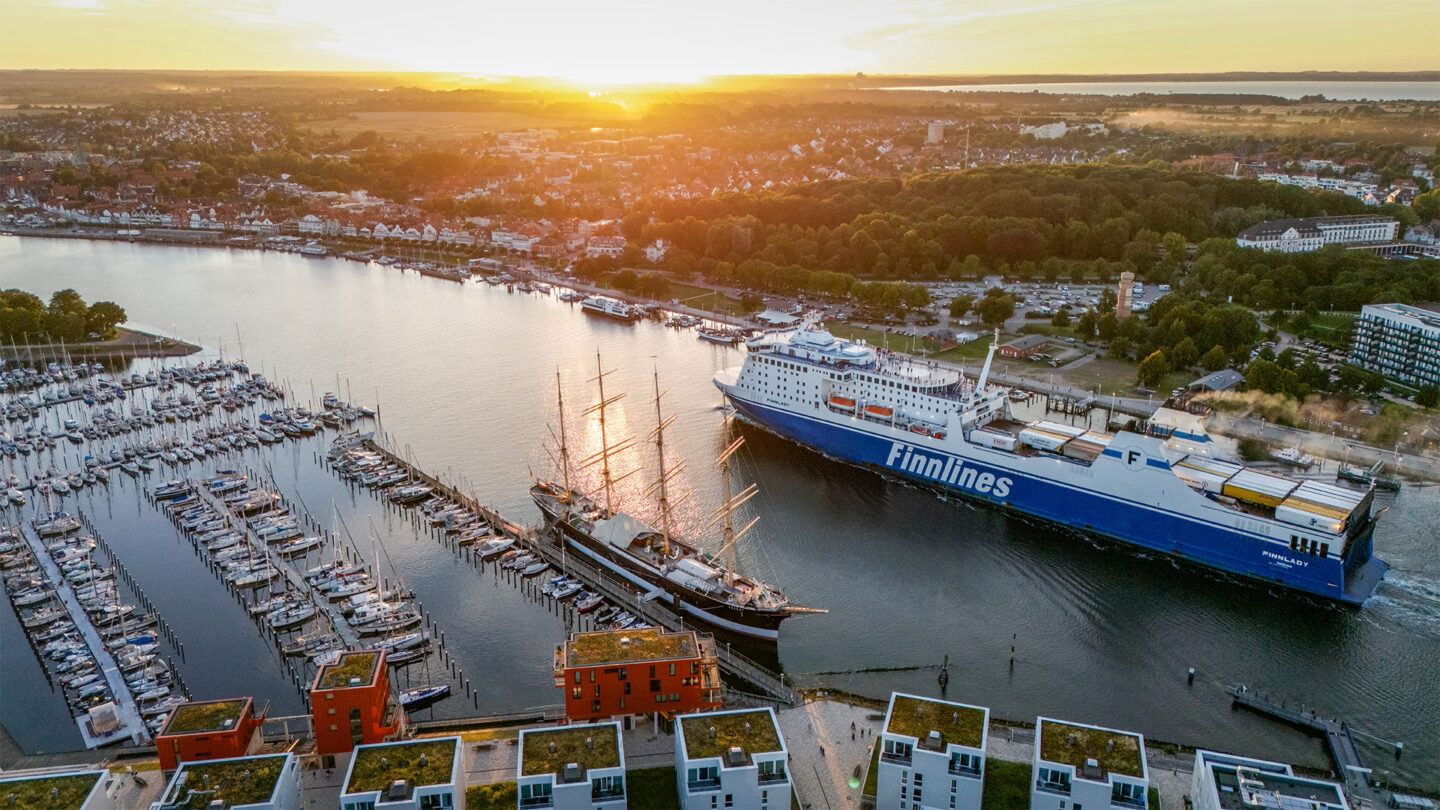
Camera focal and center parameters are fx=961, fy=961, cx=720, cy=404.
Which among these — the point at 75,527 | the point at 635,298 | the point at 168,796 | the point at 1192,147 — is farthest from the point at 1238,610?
the point at 1192,147

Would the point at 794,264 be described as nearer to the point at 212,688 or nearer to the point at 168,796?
the point at 212,688

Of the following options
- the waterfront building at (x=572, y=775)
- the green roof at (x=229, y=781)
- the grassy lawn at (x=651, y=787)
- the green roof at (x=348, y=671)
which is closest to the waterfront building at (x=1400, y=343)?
the grassy lawn at (x=651, y=787)

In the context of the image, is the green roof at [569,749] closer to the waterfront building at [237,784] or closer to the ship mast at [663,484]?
the waterfront building at [237,784]

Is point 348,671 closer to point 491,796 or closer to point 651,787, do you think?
point 491,796

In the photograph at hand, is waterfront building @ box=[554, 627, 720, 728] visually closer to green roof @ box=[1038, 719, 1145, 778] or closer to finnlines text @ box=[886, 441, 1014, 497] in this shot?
green roof @ box=[1038, 719, 1145, 778]

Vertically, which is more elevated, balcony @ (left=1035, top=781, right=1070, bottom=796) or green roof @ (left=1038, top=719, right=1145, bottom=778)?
green roof @ (left=1038, top=719, right=1145, bottom=778)

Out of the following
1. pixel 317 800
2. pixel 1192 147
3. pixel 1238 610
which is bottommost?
pixel 1238 610

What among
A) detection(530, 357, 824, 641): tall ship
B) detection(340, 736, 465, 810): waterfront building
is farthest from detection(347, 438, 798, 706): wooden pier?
detection(340, 736, 465, 810): waterfront building
